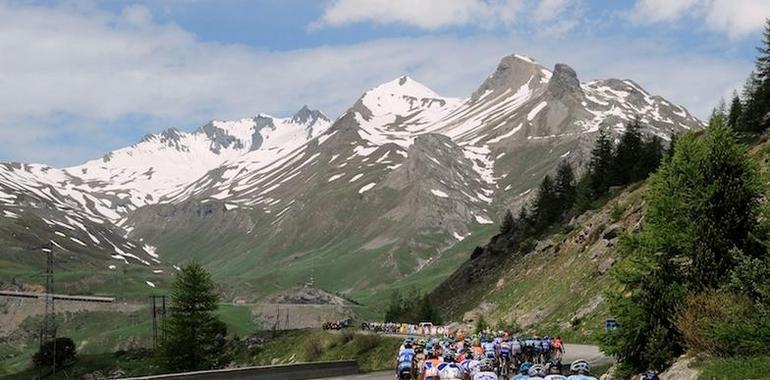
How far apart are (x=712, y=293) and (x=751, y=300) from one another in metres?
1.71

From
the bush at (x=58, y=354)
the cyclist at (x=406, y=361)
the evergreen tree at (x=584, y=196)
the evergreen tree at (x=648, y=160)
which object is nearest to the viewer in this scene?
the cyclist at (x=406, y=361)

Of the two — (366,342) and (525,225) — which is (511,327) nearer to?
(366,342)

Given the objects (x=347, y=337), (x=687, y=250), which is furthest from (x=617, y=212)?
(x=687, y=250)

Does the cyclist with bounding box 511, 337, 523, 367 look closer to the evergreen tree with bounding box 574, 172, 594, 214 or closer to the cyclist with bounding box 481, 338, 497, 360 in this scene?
the cyclist with bounding box 481, 338, 497, 360

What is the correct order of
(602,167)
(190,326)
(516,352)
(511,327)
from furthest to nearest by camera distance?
(602,167) → (190,326) → (511,327) → (516,352)

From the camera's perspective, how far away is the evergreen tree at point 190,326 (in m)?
91.0

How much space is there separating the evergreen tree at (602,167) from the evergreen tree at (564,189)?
18.3 feet

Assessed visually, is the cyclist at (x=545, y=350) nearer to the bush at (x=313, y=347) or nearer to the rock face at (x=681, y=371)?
the rock face at (x=681, y=371)

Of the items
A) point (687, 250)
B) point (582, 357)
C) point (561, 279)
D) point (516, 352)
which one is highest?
point (561, 279)

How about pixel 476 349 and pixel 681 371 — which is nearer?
pixel 681 371

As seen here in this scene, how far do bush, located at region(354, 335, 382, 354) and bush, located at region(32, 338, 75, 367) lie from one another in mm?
66284

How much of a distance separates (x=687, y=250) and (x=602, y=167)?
90.4m

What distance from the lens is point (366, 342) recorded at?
300 ft

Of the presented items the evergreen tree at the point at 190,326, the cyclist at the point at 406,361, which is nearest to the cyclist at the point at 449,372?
the cyclist at the point at 406,361
